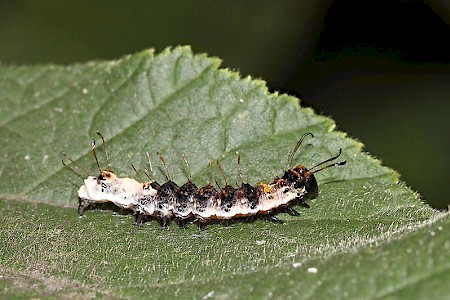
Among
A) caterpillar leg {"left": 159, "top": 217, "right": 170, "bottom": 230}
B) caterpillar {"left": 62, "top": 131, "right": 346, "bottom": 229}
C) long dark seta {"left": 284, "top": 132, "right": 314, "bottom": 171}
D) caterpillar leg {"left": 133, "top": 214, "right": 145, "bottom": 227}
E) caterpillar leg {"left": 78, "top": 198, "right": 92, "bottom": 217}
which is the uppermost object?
long dark seta {"left": 284, "top": 132, "right": 314, "bottom": 171}

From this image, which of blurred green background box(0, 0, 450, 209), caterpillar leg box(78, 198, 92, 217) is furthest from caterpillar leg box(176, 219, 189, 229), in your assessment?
blurred green background box(0, 0, 450, 209)

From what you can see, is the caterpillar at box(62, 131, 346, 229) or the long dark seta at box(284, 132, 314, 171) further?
the long dark seta at box(284, 132, 314, 171)

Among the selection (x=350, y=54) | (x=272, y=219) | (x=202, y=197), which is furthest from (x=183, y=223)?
(x=350, y=54)

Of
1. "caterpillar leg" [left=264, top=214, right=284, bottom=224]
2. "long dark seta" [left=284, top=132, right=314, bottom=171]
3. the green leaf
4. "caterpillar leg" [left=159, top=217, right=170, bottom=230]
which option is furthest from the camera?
"long dark seta" [left=284, top=132, right=314, bottom=171]

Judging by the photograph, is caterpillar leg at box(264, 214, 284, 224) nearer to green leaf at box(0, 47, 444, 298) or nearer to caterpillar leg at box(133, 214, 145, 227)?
green leaf at box(0, 47, 444, 298)

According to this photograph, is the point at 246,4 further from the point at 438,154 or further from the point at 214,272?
the point at 214,272

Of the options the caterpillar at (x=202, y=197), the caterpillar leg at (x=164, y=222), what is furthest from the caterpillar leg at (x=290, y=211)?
the caterpillar leg at (x=164, y=222)

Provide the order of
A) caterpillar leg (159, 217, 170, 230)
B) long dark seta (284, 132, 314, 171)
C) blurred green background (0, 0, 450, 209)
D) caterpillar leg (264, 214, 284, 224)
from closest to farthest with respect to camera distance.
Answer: caterpillar leg (264, 214, 284, 224) < caterpillar leg (159, 217, 170, 230) < long dark seta (284, 132, 314, 171) < blurred green background (0, 0, 450, 209)
